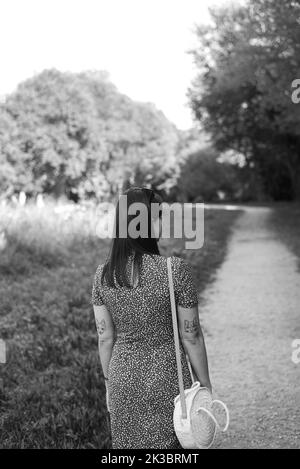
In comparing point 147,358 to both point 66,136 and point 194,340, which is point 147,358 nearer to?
point 194,340

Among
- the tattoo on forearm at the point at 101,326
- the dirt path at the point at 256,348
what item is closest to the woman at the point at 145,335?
the tattoo on forearm at the point at 101,326

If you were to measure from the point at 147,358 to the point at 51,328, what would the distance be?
4.60 meters

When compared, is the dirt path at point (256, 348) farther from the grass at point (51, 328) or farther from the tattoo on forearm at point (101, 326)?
the tattoo on forearm at point (101, 326)

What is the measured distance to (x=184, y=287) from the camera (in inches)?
110

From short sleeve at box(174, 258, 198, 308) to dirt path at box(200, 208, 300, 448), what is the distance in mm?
2053

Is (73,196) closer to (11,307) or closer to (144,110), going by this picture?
(144,110)

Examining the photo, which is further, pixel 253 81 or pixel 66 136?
pixel 66 136

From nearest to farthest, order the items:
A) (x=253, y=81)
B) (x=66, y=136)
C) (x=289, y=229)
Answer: (x=289, y=229), (x=253, y=81), (x=66, y=136)

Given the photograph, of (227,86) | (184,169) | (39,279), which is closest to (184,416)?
(39,279)

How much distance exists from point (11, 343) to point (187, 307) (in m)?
4.39

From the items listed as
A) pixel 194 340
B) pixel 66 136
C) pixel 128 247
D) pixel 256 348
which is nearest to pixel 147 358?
pixel 194 340

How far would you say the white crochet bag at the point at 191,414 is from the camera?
8.61 feet

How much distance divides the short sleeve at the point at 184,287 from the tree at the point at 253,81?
15.5 meters

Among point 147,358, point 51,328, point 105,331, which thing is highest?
point 105,331
